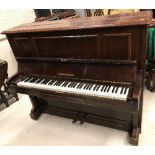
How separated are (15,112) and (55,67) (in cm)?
136

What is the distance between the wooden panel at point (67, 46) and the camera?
179cm

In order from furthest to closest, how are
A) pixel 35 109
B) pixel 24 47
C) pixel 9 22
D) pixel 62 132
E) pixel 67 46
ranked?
pixel 9 22
pixel 35 109
pixel 62 132
pixel 24 47
pixel 67 46

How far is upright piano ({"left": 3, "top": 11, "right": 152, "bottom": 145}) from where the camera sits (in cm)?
160

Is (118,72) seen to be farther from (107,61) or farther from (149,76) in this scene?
(149,76)

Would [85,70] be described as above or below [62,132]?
above

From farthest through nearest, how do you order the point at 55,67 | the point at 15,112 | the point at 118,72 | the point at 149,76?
1. the point at 15,112
2. the point at 149,76
3. the point at 55,67
4. the point at 118,72

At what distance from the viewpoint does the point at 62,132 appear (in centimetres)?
232

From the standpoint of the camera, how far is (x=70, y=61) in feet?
6.42

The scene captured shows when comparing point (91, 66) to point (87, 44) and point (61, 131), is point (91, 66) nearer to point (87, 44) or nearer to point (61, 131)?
point (87, 44)

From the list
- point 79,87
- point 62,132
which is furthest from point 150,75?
point 62,132

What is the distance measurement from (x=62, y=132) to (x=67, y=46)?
114 centimetres

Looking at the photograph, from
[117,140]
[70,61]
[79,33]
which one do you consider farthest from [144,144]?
[79,33]

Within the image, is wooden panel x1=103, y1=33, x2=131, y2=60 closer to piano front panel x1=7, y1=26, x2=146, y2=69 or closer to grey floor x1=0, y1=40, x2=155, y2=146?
piano front panel x1=7, y1=26, x2=146, y2=69

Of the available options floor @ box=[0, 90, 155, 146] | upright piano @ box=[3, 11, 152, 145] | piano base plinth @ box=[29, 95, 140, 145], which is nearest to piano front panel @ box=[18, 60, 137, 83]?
upright piano @ box=[3, 11, 152, 145]
